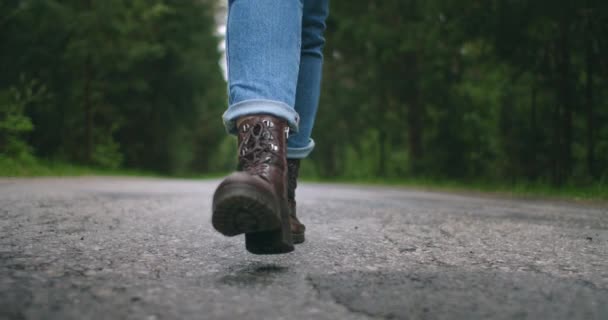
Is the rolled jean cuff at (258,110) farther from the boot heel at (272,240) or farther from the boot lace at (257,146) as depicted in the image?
the boot heel at (272,240)

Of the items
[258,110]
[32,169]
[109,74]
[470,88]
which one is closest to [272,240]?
[258,110]

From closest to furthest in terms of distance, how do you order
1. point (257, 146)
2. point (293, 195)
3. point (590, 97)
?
point (257, 146), point (293, 195), point (590, 97)

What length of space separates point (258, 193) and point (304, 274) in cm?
25

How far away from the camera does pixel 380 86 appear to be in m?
14.0

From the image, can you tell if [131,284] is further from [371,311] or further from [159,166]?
[159,166]

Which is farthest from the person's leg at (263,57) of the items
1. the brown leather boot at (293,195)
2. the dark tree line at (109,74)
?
the dark tree line at (109,74)

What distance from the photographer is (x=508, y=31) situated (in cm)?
712

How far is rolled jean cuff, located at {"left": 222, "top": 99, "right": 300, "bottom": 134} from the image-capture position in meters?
1.45

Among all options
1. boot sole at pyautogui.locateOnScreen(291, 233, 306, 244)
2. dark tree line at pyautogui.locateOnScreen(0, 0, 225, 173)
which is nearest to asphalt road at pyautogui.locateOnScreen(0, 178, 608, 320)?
boot sole at pyautogui.locateOnScreen(291, 233, 306, 244)

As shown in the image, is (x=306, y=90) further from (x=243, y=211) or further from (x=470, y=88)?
(x=470, y=88)

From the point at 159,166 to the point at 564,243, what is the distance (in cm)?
2083

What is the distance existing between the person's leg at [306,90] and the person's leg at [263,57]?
11.1 inches

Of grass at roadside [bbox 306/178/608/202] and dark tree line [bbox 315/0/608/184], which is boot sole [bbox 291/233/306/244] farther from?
dark tree line [bbox 315/0/608/184]

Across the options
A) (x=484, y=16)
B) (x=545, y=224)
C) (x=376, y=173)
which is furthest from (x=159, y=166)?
(x=545, y=224)
